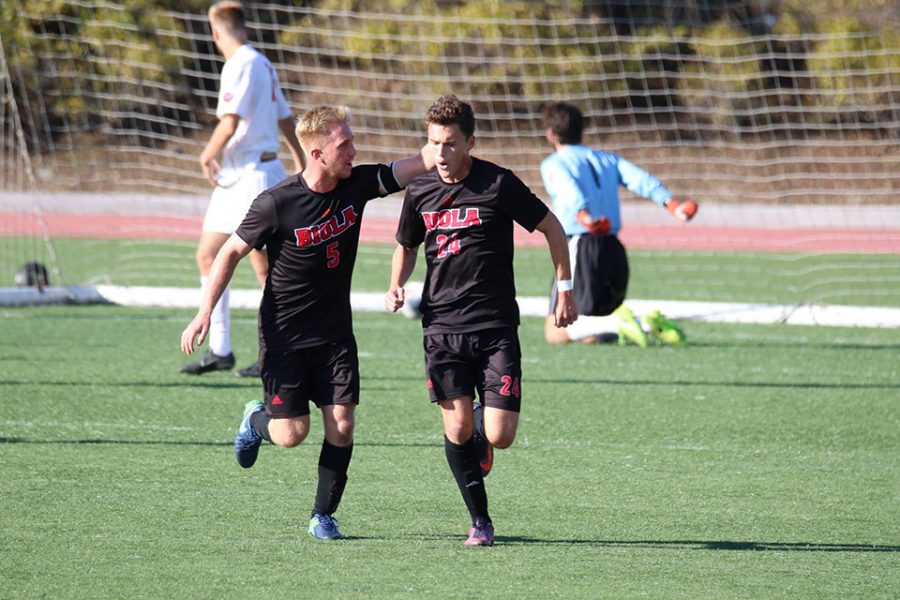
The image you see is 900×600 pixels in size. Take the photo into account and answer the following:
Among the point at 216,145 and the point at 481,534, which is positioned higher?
the point at 216,145

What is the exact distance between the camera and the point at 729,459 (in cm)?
671

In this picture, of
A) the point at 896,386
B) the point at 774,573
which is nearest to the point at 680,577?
the point at 774,573

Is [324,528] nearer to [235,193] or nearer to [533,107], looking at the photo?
[235,193]

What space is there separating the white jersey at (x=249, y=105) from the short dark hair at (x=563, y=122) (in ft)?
7.68

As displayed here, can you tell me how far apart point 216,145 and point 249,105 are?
0.38 metres

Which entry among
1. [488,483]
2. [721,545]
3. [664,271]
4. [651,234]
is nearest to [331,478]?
[488,483]

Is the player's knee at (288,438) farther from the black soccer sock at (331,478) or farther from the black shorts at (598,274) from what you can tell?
the black shorts at (598,274)

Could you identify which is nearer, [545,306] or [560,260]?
[560,260]

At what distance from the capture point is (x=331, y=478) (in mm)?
5152

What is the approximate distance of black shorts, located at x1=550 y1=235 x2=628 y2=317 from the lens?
989 cm

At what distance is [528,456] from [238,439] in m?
1.68

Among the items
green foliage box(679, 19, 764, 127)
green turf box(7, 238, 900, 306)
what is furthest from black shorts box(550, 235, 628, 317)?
green foliage box(679, 19, 764, 127)

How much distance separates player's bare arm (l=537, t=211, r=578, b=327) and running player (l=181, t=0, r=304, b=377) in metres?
3.27

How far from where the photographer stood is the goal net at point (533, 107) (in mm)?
17031
